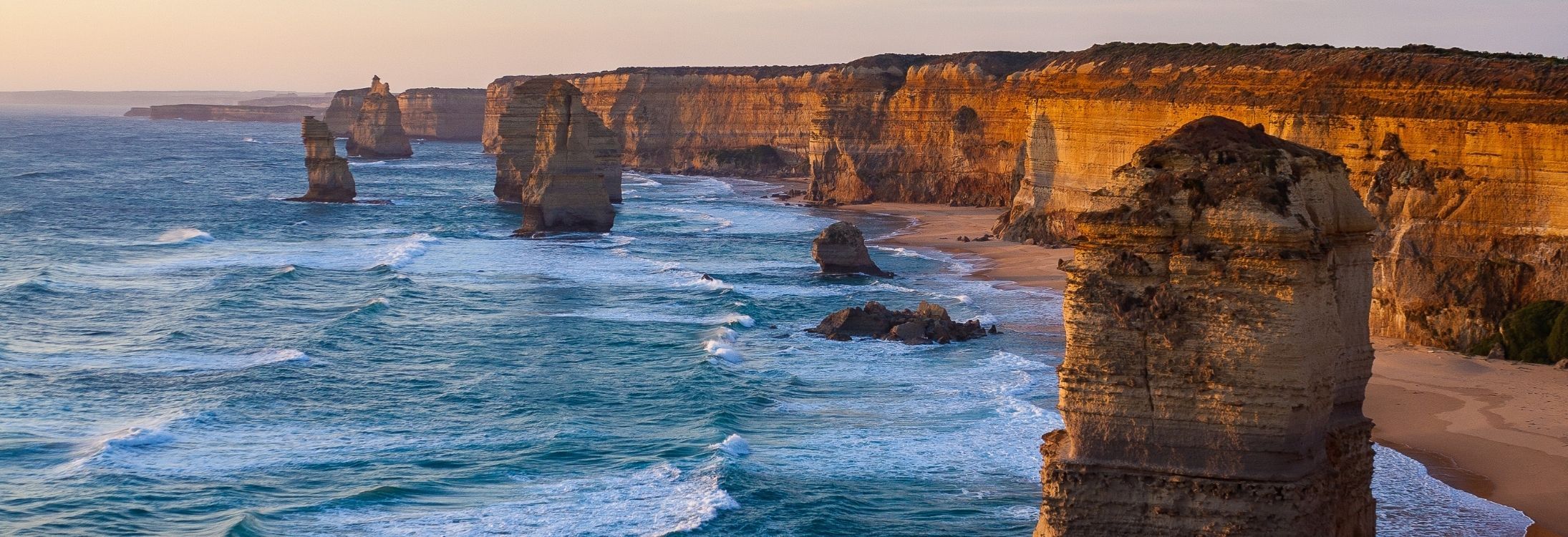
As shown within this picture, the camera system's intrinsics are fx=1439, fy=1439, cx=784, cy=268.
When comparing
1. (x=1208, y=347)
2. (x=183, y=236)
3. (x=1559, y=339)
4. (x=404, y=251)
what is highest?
(x=1208, y=347)

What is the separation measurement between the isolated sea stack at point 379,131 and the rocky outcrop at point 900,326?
91936 mm

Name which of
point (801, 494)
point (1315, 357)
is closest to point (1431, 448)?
point (801, 494)

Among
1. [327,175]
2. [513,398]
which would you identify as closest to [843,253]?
[513,398]

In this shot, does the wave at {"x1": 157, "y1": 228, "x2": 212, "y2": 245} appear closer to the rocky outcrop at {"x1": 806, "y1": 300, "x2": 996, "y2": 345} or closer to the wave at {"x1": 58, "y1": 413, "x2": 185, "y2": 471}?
the rocky outcrop at {"x1": 806, "y1": 300, "x2": 996, "y2": 345}

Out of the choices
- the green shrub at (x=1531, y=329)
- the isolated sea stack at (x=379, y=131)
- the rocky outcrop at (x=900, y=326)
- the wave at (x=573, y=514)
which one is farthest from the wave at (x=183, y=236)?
the isolated sea stack at (x=379, y=131)

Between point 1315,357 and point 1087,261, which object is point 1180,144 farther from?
point 1315,357

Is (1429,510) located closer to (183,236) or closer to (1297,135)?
(1297,135)

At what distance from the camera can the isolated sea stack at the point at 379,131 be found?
12138 centimetres

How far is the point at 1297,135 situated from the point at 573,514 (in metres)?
22.0

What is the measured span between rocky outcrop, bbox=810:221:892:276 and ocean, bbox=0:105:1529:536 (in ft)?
4.75

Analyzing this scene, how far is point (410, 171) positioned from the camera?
11031cm

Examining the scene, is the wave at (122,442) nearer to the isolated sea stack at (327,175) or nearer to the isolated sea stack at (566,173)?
the isolated sea stack at (566,173)

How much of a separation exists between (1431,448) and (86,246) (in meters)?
48.6

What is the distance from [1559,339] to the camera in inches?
1062
